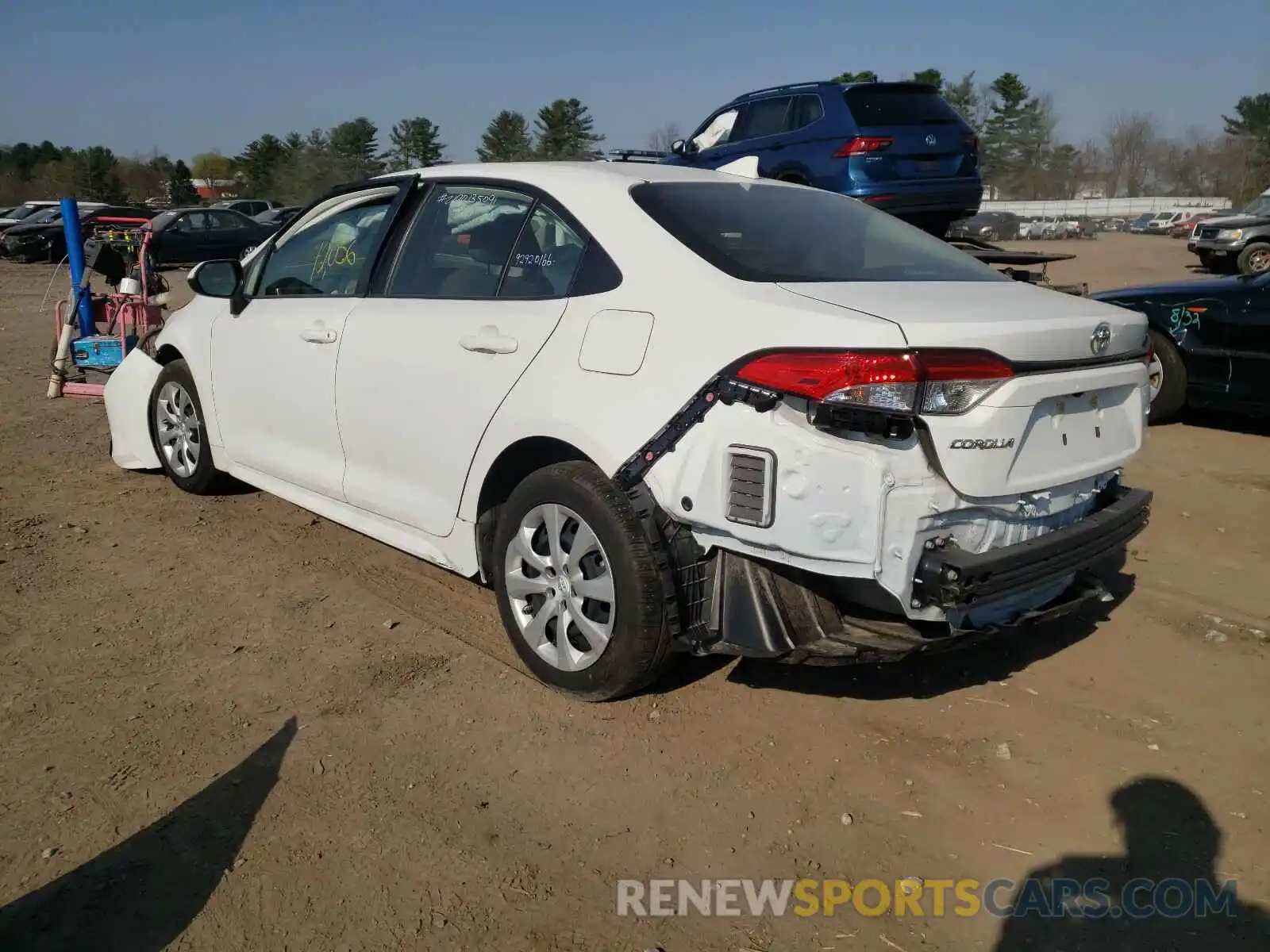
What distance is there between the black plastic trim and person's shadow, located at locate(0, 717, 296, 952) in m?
1.97

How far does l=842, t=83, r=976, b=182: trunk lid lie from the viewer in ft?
29.2

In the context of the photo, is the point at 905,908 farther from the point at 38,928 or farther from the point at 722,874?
the point at 38,928

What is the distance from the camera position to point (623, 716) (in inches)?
130

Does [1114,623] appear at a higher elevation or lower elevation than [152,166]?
lower

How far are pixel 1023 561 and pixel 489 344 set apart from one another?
185 cm

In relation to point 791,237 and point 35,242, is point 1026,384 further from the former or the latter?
point 35,242

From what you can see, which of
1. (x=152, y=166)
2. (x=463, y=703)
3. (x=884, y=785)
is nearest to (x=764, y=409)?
(x=884, y=785)

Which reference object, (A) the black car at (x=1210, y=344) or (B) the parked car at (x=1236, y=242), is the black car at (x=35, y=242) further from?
(A) the black car at (x=1210, y=344)

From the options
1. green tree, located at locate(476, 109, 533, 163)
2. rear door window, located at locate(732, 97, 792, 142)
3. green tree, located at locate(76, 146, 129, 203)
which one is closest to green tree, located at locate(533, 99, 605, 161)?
green tree, located at locate(476, 109, 533, 163)

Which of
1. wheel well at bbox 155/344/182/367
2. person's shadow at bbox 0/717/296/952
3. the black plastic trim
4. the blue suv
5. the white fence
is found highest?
the white fence

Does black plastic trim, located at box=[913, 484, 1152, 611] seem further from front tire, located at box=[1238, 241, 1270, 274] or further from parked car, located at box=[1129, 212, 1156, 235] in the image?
parked car, located at box=[1129, 212, 1156, 235]

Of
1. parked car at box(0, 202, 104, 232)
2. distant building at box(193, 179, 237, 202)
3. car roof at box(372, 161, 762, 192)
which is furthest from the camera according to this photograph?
distant building at box(193, 179, 237, 202)

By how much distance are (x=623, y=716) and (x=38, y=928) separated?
66.2 inches

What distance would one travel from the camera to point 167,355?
5.45 metres
